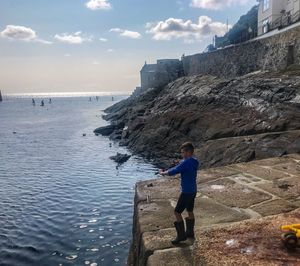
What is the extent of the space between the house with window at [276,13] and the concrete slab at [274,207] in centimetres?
3700

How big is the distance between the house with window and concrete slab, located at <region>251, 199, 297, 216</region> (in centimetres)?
3700

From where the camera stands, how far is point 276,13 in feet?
160

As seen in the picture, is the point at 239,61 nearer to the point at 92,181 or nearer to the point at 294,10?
the point at 294,10

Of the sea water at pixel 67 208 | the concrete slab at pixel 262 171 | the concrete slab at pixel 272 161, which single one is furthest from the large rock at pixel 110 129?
the concrete slab at pixel 262 171

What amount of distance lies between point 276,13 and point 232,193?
152 ft

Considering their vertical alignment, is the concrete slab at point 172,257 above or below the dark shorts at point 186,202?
below

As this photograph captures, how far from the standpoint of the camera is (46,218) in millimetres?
16438

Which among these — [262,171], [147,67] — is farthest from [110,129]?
[147,67]

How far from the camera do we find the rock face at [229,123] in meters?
17.0

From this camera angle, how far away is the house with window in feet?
139

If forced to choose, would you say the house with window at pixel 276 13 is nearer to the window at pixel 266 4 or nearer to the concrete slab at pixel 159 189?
the window at pixel 266 4

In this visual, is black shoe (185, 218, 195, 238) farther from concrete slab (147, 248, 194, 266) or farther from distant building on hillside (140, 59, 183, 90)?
distant building on hillside (140, 59, 183, 90)

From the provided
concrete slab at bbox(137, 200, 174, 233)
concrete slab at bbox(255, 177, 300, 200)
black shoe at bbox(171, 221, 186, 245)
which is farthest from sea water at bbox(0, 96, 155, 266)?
black shoe at bbox(171, 221, 186, 245)

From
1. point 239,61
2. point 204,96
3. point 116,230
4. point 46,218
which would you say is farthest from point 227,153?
point 239,61
